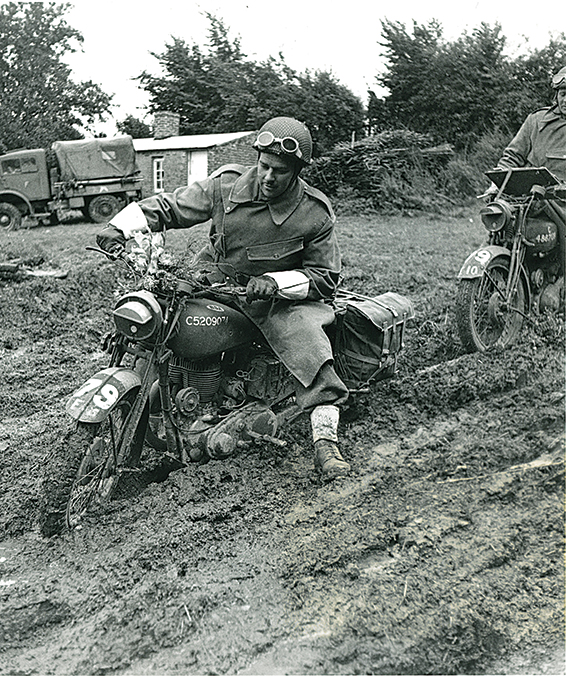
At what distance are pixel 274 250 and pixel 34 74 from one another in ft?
115

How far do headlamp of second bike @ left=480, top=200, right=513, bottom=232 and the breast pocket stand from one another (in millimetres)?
2267

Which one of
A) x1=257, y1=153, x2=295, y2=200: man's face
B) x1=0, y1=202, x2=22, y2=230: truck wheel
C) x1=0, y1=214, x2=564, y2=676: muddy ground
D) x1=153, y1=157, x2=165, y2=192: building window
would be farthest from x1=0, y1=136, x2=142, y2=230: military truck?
x1=257, y1=153, x2=295, y2=200: man's face

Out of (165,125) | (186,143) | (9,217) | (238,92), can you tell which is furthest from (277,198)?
(238,92)

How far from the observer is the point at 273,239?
14.3 feet

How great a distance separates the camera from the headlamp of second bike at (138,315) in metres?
3.68

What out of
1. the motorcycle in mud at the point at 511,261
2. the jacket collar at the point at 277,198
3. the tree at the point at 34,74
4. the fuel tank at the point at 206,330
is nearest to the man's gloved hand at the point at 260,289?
the fuel tank at the point at 206,330

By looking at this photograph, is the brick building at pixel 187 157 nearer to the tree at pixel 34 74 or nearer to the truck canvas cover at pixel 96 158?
the truck canvas cover at pixel 96 158

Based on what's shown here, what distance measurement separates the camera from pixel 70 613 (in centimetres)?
306

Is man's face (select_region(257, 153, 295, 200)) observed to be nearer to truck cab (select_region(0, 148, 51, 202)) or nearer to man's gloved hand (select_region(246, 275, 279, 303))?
man's gloved hand (select_region(246, 275, 279, 303))

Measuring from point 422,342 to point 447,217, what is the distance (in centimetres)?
1153

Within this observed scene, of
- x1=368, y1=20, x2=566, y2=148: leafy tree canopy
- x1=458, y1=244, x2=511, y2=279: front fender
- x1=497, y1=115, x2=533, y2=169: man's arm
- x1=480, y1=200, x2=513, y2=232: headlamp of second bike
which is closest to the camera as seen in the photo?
x1=458, y1=244, x2=511, y2=279: front fender

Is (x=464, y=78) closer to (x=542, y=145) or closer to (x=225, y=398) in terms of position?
(x=542, y=145)

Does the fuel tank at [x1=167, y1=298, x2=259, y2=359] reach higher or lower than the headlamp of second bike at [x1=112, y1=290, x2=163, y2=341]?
lower

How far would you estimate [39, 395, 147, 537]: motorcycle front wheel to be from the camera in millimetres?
3514
